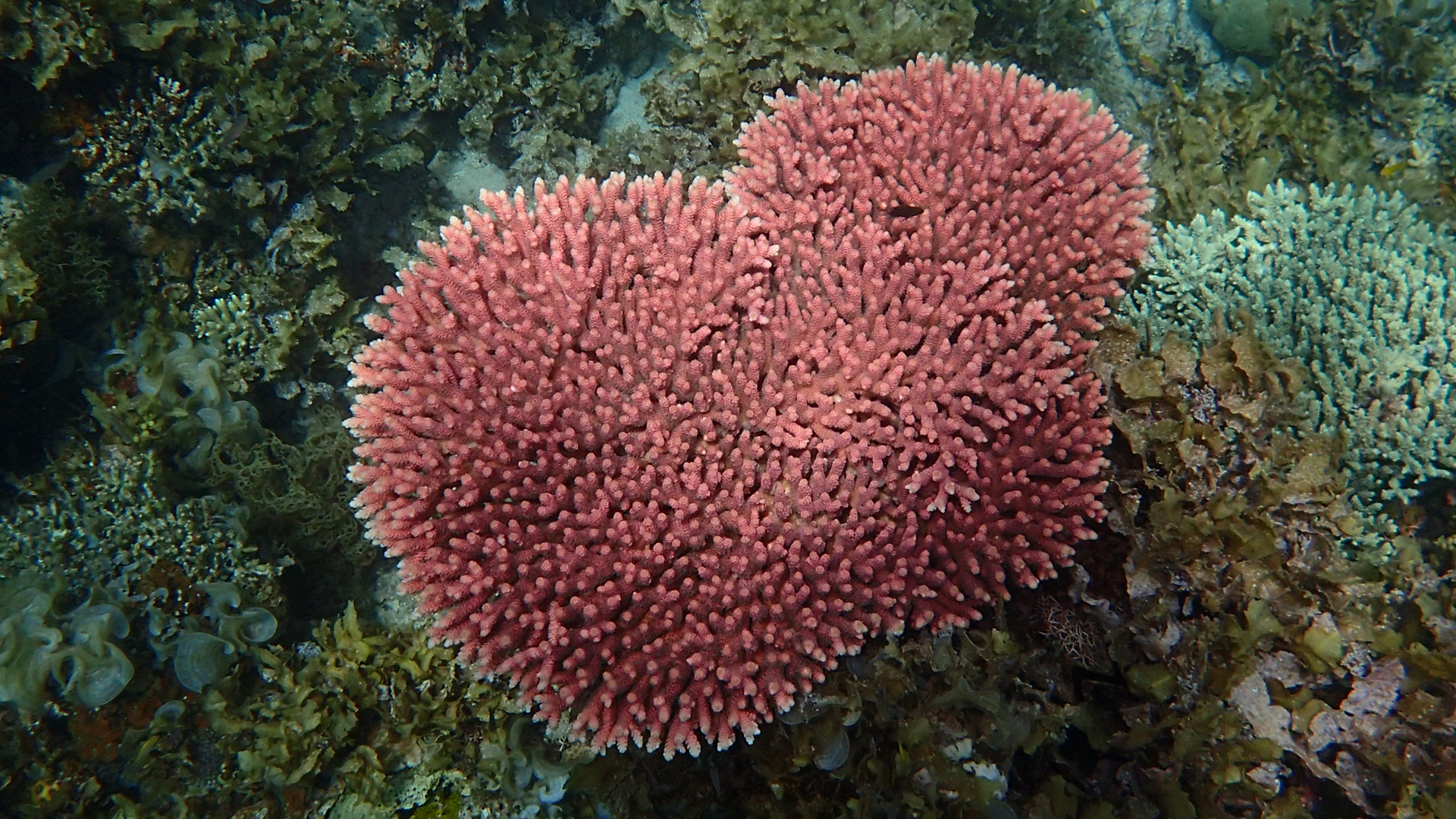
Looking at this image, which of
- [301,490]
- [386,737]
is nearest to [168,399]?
[301,490]

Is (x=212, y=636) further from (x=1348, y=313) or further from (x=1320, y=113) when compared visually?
(x=1320, y=113)

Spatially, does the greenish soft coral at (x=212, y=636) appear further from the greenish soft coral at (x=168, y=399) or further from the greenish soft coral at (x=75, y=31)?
the greenish soft coral at (x=75, y=31)

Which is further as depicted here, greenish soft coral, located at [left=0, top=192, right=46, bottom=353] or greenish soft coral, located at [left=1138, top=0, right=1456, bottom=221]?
greenish soft coral, located at [left=1138, top=0, right=1456, bottom=221]

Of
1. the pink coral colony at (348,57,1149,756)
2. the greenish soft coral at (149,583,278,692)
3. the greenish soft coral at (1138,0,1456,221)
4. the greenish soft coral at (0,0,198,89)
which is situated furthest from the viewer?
the greenish soft coral at (1138,0,1456,221)

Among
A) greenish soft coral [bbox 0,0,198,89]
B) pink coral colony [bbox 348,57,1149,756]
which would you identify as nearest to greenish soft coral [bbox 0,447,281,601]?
pink coral colony [bbox 348,57,1149,756]

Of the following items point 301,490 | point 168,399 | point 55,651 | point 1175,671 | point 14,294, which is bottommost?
point 1175,671

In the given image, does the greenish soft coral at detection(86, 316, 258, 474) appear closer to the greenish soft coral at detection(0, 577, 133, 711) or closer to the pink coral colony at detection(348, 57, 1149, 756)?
the greenish soft coral at detection(0, 577, 133, 711)

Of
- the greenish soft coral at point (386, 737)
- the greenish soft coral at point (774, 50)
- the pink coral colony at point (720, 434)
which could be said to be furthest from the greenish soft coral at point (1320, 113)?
the greenish soft coral at point (386, 737)
